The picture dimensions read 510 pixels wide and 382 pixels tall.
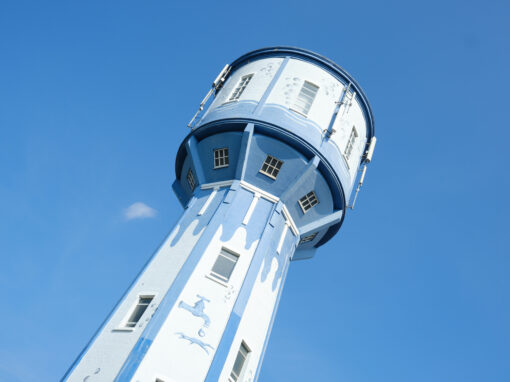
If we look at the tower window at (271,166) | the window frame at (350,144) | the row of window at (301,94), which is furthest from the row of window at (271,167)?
the row of window at (301,94)

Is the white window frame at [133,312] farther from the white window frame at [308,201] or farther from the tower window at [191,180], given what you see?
the white window frame at [308,201]

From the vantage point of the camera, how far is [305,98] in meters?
23.4

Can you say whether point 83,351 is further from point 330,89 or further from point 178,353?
point 330,89

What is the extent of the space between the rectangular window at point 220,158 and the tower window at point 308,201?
4160 millimetres

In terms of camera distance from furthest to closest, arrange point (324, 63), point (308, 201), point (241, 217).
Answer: point (324, 63) < point (308, 201) < point (241, 217)

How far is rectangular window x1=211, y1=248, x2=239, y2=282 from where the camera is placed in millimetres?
18141

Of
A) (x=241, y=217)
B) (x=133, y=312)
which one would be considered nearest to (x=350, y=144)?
(x=241, y=217)

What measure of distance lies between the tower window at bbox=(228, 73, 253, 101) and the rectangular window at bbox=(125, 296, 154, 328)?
440 inches

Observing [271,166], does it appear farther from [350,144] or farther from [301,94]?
[350,144]

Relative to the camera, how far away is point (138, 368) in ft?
48.5

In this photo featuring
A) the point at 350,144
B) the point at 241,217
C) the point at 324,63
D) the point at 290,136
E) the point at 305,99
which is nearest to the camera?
the point at 241,217

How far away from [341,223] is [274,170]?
17.4 feet

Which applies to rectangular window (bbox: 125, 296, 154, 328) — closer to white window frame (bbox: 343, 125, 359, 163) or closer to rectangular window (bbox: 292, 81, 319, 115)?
rectangular window (bbox: 292, 81, 319, 115)

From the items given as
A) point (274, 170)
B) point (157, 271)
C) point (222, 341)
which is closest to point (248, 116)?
point (274, 170)
